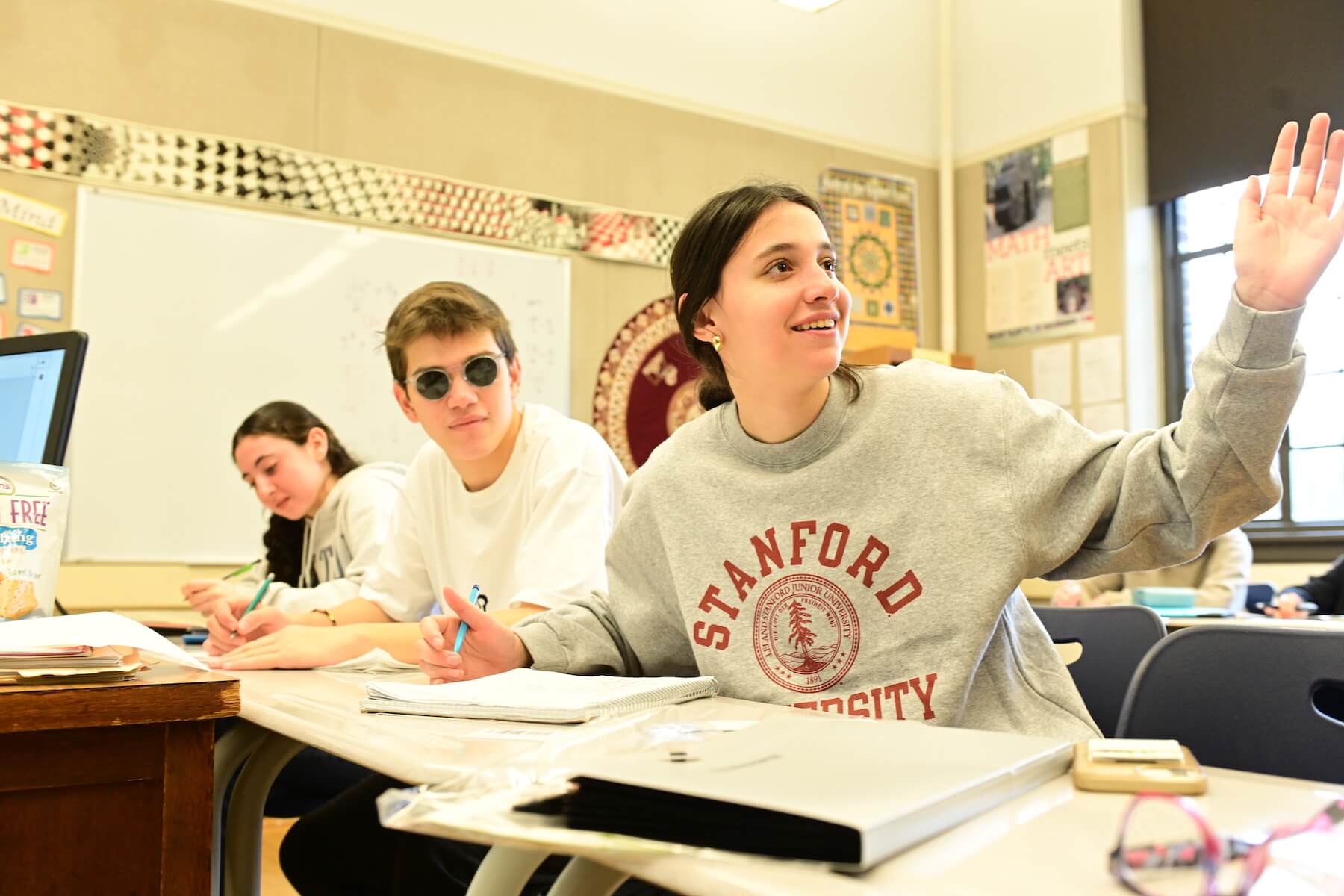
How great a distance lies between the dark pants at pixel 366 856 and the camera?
135 centimetres

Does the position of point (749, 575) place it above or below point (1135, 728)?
above

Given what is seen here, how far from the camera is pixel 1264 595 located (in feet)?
12.8

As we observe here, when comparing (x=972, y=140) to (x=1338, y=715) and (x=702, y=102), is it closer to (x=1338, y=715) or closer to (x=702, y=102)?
(x=702, y=102)

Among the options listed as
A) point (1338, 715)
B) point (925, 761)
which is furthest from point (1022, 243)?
point (925, 761)

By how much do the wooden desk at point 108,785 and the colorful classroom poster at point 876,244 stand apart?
4.78 metres

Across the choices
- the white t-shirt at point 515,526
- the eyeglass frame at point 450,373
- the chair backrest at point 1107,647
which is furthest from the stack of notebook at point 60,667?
the chair backrest at point 1107,647

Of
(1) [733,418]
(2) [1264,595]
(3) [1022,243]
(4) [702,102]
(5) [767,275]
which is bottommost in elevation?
(2) [1264,595]

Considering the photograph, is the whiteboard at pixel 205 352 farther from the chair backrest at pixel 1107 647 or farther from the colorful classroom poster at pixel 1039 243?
the chair backrest at pixel 1107 647

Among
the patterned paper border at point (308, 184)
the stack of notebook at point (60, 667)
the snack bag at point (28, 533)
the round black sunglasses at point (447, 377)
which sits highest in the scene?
the patterned paper border at point (308, 184)

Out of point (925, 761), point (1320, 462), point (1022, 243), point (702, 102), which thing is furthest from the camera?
point (1022, 243)

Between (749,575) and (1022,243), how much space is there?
4.82m

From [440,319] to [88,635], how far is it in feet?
3.00

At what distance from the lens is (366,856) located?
151cm

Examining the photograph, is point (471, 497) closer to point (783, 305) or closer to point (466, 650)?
point (466, 650)
